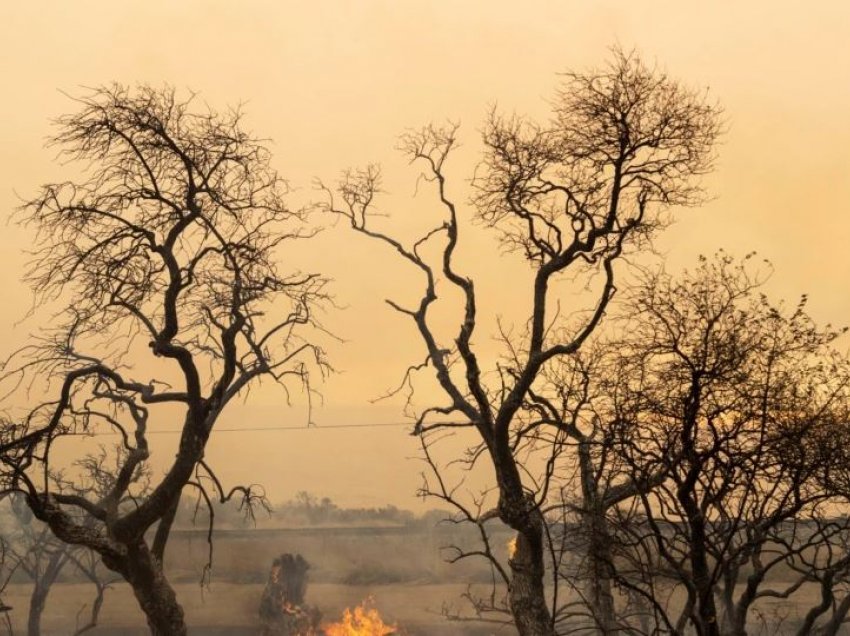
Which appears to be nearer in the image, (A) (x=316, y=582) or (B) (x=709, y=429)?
(B) (x=709, y=429)

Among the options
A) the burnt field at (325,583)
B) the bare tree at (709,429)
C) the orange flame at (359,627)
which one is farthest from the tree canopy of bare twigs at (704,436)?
the burnt field at (325,583)

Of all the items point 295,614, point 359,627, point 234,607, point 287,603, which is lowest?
point 359,627

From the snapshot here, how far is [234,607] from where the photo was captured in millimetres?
48688

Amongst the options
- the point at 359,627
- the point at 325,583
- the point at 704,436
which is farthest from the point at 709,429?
A: the point at 325,583

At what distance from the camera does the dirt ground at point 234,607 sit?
45375 mm

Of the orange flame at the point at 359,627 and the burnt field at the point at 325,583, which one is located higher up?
the burnt field at the point at 325,583

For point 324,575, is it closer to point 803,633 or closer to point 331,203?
point 331,203

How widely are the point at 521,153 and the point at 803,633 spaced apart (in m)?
8.56

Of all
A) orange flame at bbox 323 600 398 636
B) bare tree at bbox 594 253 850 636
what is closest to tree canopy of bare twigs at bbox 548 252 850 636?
bare tree at bbox 594 253 850 636

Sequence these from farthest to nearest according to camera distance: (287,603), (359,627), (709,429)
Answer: (287,603) < (359,627) < (709,429)

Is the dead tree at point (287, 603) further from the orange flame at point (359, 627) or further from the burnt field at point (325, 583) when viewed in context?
the burnt field at point (325, 583)

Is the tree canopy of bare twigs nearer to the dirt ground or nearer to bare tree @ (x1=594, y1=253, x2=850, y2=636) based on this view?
bare tree @ (x1=594, y1=253, x2=850, y2=636)

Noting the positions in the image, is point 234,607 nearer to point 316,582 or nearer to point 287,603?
point 316,582

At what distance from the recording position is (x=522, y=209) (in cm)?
1814
